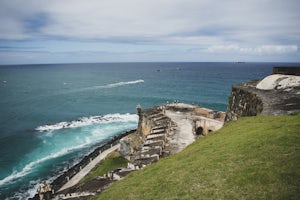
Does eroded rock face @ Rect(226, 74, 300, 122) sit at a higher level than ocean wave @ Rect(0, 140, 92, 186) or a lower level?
higher

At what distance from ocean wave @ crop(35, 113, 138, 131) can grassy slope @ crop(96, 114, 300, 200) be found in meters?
50.2

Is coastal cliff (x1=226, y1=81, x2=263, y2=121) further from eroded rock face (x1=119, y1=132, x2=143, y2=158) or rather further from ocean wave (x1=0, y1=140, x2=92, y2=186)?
ocean wave (x1=0, y1=140, x2=92, y2=186)

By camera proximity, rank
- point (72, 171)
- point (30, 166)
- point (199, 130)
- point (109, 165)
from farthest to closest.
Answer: point (30, 166) → point (72, 171) → point (109, 165) → point (199, 130)

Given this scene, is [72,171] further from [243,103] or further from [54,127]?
[243,103]

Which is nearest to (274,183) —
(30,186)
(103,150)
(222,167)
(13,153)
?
(222,167)

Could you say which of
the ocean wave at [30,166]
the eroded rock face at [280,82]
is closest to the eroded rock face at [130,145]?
the ocean wave at [30,166]

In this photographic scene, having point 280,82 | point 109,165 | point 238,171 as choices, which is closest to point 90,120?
point 109,165

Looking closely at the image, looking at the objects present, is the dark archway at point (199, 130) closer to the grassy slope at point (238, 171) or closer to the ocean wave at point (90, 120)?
the grassy slope at point (238, 171)

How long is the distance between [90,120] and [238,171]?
59422mm

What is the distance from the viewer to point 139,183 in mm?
13289

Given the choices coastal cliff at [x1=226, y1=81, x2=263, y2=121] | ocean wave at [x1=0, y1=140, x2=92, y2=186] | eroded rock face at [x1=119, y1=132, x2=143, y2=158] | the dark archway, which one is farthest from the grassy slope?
ocean wave at [x1=0, y1=140, x2=92, y2=186]

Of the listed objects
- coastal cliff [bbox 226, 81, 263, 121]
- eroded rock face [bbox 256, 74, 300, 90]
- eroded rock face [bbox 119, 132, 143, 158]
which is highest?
eroded rock face [bbox 256, 74, 300, 90]

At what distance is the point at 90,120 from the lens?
6650 centimetres

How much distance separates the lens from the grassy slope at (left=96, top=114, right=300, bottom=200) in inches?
360
